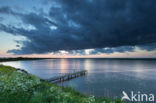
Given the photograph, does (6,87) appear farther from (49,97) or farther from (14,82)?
(49,97)

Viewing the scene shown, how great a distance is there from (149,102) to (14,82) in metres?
26.6

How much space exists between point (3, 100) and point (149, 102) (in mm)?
27453

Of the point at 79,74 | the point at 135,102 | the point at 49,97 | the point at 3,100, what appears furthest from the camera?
the point at 79,74

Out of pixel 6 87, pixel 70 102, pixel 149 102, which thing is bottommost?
pixel 149 102

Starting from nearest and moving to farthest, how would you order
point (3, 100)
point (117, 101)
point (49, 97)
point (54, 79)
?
point (3, 100) < point (49, 97) < point (117, 101) < point (54, 79)

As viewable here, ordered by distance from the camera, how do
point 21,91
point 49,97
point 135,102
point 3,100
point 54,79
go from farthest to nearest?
point 54,79, point 135,102, point 21,91, point 49,97, point 3,100

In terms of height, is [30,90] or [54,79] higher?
[30,90]

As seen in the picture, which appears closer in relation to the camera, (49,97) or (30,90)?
(49,97)

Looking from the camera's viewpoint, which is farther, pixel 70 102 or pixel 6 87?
pixel 6 87

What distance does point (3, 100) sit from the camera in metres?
4.57

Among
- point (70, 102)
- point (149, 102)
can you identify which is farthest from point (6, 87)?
point (149, 102)

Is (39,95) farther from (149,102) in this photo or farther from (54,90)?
(149,102)

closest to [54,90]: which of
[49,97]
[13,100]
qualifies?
[49,97]

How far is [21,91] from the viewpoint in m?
5.75
